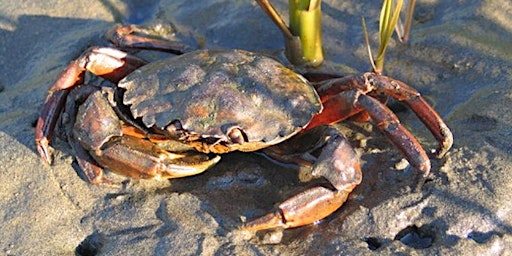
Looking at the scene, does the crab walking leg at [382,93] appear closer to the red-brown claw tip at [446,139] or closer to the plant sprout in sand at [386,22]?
the red-brown claw tip at [446,139]

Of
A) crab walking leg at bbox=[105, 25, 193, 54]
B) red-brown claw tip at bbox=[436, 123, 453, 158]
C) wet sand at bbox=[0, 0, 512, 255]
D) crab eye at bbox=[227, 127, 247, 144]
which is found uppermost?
crab walking leg at bbox=[105, 25, 193, 54]

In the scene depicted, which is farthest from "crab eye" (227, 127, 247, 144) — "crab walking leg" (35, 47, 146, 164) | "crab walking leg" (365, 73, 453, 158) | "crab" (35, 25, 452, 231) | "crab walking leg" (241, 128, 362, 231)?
"crab walking leg" (35, 47, 146, 164)

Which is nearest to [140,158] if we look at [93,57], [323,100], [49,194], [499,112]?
[49,194]

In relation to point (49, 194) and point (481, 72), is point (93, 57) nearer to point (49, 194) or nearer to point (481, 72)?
point (49, 194)

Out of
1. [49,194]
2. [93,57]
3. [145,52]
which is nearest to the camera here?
[49,194]

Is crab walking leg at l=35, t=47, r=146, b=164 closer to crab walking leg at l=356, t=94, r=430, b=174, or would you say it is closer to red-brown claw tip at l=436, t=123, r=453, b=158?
crab walking leg at l=356, t=94, r=430, b=174

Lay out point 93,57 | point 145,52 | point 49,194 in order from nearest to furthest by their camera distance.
→ 1. point 49,194
2. point 93,57
3. point 145,52

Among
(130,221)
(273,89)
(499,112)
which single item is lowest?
(130,221)

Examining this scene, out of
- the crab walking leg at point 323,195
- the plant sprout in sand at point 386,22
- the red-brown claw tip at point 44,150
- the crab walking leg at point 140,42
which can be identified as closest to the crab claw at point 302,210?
the crab walking leg at point 323,195
